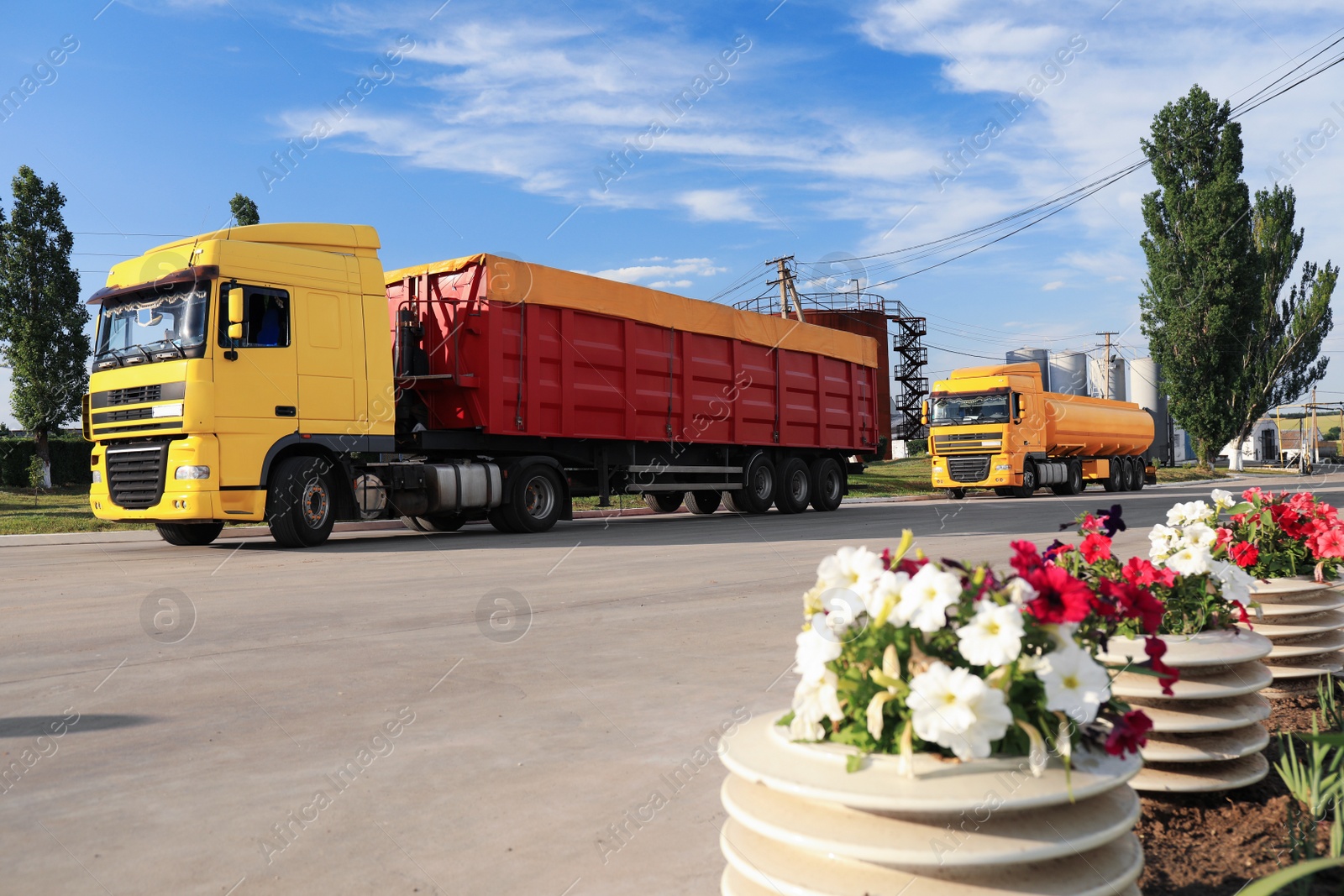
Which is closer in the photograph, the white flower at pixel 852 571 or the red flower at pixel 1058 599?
the red flower at pixel 1058 599

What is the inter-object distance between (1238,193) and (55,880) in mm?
44836

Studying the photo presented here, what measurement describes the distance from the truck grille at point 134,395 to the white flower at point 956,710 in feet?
39.1

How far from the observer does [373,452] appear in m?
13.5

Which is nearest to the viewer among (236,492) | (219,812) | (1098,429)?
(219,812)

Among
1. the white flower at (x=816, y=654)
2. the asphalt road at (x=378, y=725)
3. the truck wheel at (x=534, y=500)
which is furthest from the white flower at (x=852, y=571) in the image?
the truck wheel at (x=534, y=500)

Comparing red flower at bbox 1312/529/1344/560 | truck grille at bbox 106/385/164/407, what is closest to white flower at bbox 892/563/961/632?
red flower at bbox 1312/529/1344/560

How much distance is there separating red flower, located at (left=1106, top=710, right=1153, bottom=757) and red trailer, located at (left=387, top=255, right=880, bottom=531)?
1279cm

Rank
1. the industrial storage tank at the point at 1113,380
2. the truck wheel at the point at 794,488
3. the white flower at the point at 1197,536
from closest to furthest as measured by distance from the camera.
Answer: the white flower at the point at 1197,536, the truck wheel at the point at 794,488, the industrial storage tank at the point at 1113,380

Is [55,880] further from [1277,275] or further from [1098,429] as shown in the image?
[1277,275]

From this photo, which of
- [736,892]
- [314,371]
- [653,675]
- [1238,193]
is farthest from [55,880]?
[1238,193]

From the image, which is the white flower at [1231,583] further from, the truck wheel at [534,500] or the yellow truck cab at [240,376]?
the truck wheel at [534,500]

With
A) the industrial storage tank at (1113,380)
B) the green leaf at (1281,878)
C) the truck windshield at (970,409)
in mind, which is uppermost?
the industrial storage tank at (1113,380)

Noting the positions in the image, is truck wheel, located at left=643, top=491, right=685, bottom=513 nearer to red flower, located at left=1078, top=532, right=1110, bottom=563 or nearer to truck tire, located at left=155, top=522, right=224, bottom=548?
truck tire, located at left=155, top=522, right=224, bottom=548

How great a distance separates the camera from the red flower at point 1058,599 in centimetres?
189
